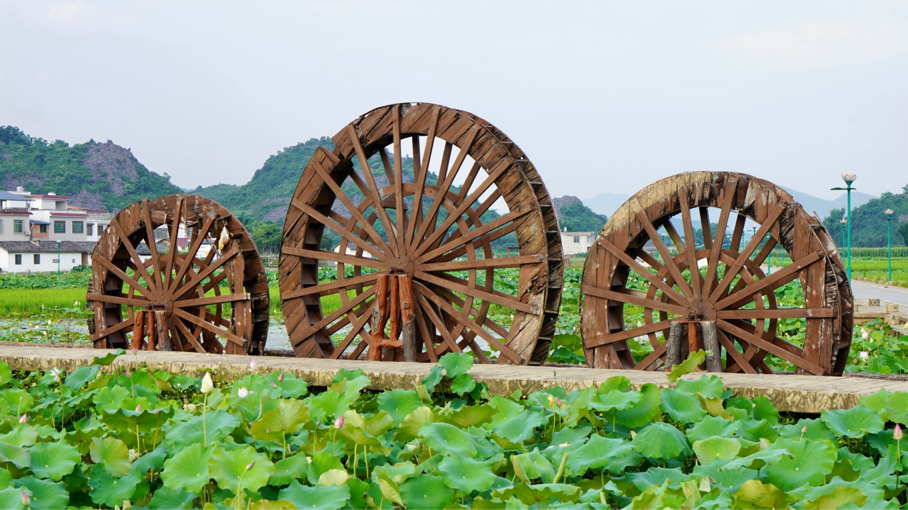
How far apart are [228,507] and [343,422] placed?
0.48 m

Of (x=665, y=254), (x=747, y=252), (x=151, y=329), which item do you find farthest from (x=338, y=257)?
(x=747, y=252)

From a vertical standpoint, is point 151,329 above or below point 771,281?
below

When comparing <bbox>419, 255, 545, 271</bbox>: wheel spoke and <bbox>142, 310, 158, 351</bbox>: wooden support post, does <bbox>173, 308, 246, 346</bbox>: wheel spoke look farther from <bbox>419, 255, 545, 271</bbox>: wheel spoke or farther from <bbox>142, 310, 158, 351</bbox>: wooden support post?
<bbox>419, 255, 545, 271</bbox>: wheel spoke

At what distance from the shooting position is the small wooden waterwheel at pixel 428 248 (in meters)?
5.77

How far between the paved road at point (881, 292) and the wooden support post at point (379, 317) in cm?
1547

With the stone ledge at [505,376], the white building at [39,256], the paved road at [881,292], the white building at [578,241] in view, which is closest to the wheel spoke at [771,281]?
the stone ledge at [505,376]

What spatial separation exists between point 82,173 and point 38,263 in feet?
120

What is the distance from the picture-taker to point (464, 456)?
8.02 feet

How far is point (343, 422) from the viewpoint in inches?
100

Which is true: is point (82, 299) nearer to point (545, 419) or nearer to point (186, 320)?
point (186, 320)

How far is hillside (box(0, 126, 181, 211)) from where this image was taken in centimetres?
7525

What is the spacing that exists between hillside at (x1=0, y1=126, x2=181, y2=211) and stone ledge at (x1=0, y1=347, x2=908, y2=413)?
230 ft

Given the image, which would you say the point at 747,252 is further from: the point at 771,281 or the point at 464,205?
the point at 464,205

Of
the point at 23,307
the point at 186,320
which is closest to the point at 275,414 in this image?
the point at 186,320
